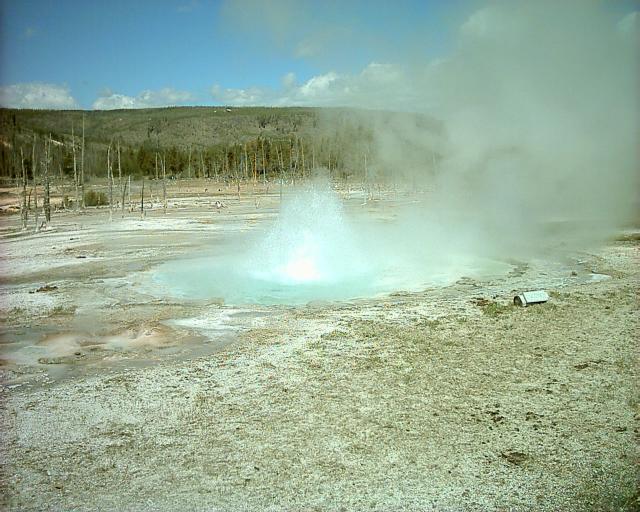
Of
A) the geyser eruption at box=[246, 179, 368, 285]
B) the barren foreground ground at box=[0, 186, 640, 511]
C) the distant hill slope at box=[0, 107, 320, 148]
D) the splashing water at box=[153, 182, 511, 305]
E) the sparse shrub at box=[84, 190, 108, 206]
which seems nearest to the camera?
the barren foreground ground at box=[0, 186, 640, 511]

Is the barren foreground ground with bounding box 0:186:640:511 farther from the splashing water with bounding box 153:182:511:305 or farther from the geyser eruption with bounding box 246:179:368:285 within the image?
the geyser eruption with bounding box 246:179:368:285

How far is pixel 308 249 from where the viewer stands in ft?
41.8

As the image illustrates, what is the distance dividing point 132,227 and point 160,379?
58.6ft

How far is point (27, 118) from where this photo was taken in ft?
270

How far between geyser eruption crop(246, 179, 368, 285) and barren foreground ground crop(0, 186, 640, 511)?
8.22 ft

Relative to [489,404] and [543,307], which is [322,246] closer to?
[543,307]

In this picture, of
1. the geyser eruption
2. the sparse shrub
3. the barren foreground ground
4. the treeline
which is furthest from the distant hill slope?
the barren foreground ground

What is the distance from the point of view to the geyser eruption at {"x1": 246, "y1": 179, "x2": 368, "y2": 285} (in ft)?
38.8

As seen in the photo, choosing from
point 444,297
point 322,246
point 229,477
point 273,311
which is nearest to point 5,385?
point 229,477

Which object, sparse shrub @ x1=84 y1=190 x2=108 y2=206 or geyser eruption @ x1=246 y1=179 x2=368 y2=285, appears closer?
geyser eruption @ x1=246 y1=179 x2=368 y2=285

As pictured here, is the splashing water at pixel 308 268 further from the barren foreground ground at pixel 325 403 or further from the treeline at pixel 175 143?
the treeline at pixel 175 143

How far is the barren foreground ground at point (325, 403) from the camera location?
3.87 metres

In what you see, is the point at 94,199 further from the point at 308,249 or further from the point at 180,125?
the point at 180,125

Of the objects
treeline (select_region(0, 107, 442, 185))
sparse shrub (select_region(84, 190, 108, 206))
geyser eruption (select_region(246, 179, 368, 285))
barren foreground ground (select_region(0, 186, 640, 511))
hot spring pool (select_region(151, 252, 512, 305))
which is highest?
treeline (select_region(0, 107, 442, 185))
